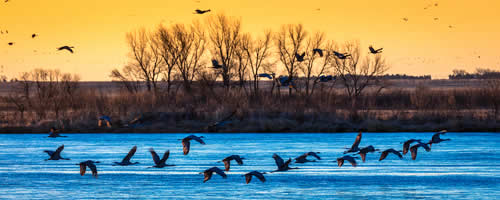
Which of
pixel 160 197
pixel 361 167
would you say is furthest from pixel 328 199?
pixel 361 167

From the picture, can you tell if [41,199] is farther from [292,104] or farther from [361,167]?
[292,104]

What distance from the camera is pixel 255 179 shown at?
63.8 feet

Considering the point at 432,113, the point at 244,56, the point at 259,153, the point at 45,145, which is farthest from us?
the point at 244,56

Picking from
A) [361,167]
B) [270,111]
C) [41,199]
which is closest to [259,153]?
[361,167]

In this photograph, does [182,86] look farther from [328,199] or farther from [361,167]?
[328,199]

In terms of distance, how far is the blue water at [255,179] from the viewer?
55.0 ft

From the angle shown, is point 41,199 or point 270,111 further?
point 270,111

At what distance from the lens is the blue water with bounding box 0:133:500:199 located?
16766mm

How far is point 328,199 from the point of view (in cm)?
1591

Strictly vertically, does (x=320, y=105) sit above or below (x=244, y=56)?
below

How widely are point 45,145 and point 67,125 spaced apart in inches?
329

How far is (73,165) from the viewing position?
73.9 ft

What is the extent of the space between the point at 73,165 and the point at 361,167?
8413mm

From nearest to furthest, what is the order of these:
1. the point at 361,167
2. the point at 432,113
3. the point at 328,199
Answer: the point at 328,199 < the point at 361,167 < the point at 432,113
